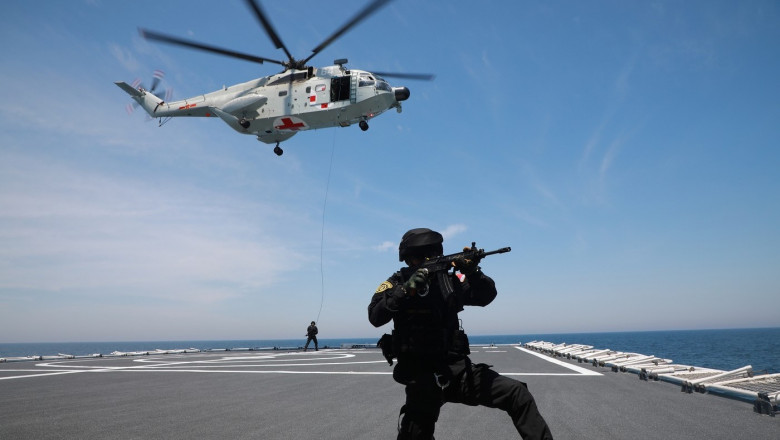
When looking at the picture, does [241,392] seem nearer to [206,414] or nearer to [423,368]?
[206,414]

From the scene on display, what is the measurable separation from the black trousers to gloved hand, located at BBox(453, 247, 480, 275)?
800 mm

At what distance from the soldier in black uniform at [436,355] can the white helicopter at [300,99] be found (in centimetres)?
1622

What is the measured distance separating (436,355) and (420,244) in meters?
1.02

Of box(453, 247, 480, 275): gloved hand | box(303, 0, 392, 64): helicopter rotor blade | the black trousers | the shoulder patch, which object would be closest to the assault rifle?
box(453, 247, 480, 275): gloved hand

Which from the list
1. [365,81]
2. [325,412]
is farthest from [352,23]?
[325,412]

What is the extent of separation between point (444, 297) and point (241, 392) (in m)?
8.00

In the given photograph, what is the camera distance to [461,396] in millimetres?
3742

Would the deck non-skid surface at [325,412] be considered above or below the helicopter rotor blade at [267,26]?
below

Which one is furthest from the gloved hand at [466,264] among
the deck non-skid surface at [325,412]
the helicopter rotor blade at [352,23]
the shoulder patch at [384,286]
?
the helicopter rotor blade at [352,23]

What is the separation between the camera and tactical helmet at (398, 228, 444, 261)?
416cm

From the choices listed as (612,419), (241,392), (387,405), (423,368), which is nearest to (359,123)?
(241,392)

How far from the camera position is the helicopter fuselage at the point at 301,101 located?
761 inches

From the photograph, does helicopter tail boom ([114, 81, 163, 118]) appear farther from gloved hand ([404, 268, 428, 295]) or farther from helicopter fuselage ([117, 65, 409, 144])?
gloved hand ([404, 268, 428, 295])

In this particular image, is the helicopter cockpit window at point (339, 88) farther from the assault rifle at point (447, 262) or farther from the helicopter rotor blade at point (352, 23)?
the assault rifle at point (447, 262)
